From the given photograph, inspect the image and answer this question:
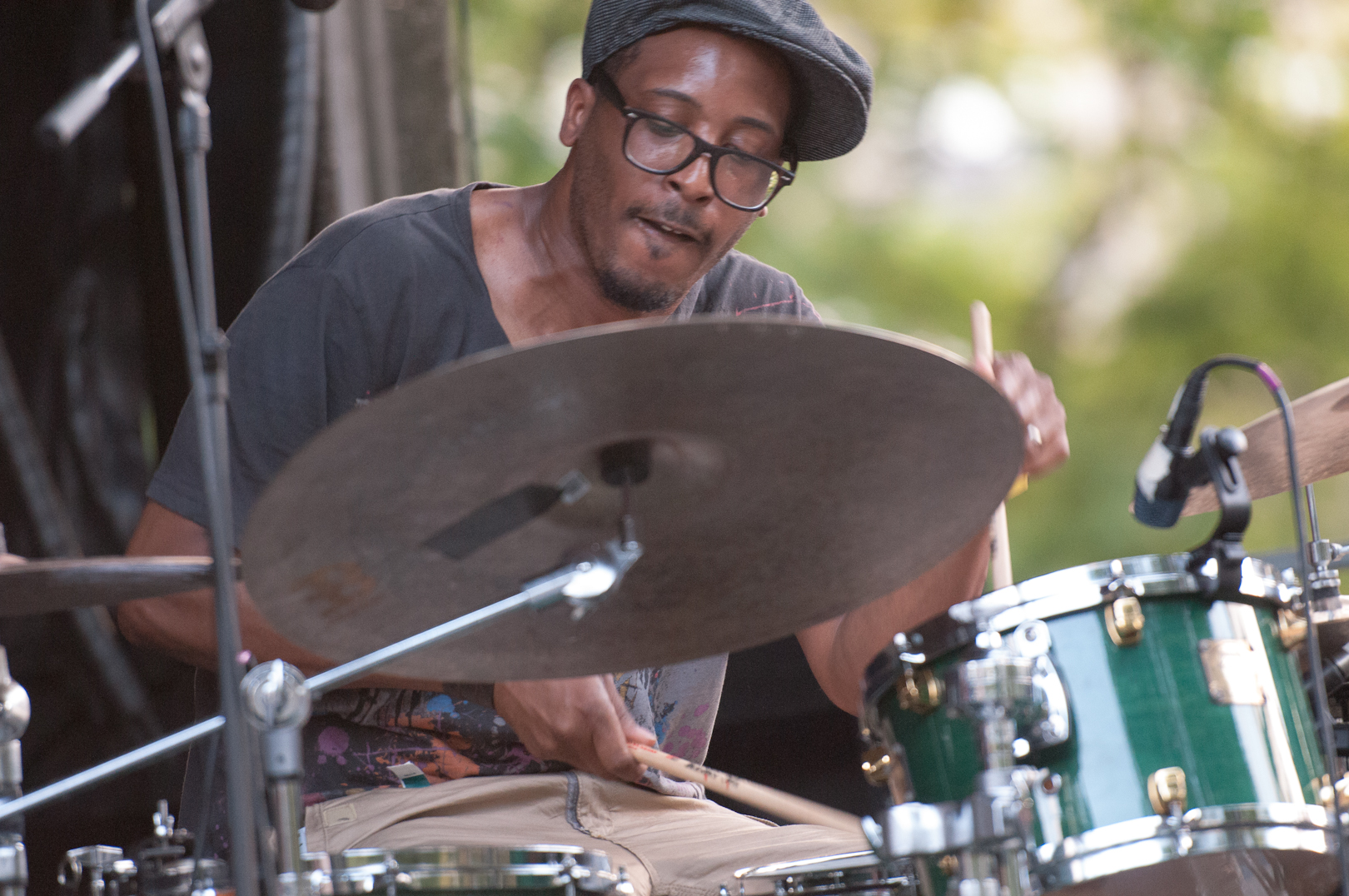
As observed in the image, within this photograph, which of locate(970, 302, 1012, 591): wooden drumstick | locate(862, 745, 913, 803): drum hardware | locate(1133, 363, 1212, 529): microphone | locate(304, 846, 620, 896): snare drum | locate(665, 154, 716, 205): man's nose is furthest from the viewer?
locate(665, 154, 716, 205): man's nose

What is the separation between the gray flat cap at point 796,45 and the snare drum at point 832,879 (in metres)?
0.99

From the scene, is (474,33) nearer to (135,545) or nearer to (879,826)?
(135,545)

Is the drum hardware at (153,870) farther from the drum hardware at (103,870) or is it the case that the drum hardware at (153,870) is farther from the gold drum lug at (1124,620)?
the gold drum lug at (1124,620)

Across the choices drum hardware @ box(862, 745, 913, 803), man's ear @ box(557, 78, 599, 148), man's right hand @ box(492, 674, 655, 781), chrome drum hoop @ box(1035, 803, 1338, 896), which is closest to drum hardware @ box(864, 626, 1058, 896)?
chrome drum hoop @ box(1035, 803, 1338, 896)

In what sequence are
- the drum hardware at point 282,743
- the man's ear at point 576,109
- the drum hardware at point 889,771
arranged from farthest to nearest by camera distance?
the man's ear at point 576,109 < the drum hardware at point 889,771 < the drum hardware at point 282,743

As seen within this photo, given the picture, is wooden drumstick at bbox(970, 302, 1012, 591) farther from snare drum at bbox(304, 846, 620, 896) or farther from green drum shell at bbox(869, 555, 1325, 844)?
snare drum at bbox(304, 846, 620, 896)

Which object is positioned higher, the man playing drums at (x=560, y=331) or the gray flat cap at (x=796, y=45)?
the gray flat cap at (x=796, y=45)

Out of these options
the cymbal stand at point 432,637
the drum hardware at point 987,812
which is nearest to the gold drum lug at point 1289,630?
the drum hardware at point 987,812

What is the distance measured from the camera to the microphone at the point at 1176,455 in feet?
4.30

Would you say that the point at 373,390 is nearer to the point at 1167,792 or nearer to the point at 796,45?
the point at 796,45

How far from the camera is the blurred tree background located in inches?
228

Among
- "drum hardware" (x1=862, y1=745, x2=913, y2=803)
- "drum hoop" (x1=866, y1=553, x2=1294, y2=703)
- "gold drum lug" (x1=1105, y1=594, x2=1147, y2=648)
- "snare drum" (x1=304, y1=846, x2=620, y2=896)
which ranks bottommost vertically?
"snare drum" (x1=304, y1=846, x2=620, y2=896)

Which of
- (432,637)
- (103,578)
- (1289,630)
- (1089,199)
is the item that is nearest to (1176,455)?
(1289,630)

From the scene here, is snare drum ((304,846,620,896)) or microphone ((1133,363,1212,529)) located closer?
snare drum ((304,846,620,896))
